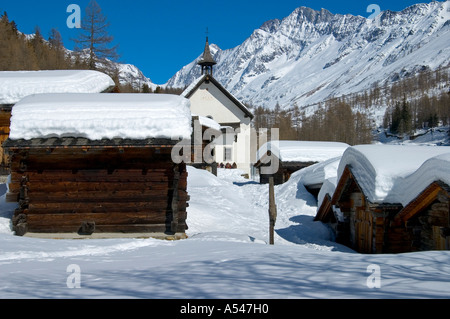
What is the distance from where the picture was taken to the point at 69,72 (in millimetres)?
18953

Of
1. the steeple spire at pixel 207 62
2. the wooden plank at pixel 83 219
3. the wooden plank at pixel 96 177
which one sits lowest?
the wooden plank at pixel 83 219

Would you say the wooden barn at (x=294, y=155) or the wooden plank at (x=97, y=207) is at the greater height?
the wooden barn at (x=294, y=155)

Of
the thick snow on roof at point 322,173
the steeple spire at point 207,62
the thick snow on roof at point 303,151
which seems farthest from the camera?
the steeple spire at point 207,62

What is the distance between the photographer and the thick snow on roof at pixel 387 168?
9656mm

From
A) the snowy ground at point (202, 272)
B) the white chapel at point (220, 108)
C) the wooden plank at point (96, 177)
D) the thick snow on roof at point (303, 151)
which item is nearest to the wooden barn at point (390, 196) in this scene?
the snowy ground at point (202, 272)

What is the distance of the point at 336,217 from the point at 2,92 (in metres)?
14.0

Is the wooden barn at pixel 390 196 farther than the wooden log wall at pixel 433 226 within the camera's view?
Yes

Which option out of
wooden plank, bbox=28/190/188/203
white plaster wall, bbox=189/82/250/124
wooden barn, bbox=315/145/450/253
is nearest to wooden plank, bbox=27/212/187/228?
wooden plank, bbox=28/190/188/203

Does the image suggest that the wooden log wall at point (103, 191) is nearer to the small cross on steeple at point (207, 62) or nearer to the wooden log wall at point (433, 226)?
the wooden log wall at point (433, 226)

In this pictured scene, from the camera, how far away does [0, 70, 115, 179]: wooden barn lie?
16312mm

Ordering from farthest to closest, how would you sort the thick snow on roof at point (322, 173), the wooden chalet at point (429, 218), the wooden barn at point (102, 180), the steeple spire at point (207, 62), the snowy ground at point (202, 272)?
the steeple spire at point (207, 62), the thick snow on roof at point (322, 173), the wooden barn at point (102, 180), the wooden chalet at point (429, 218), the snowy ground at point (202, 272)

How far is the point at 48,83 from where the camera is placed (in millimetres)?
17547
